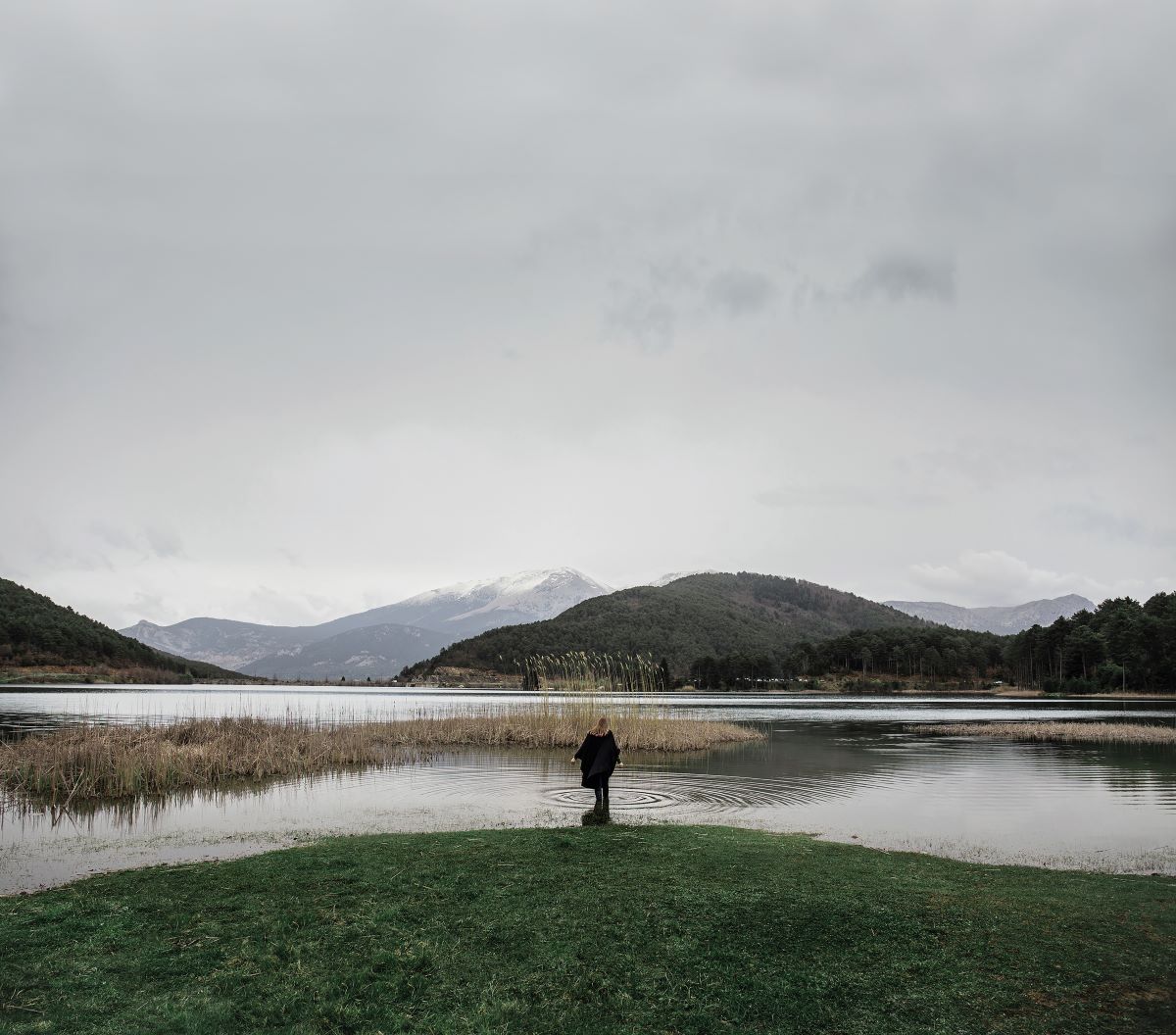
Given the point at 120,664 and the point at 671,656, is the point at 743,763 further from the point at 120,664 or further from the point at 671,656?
the point at 671,656

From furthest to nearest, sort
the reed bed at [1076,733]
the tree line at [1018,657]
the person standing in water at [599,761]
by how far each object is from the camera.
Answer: the tree line at [1018,657] → the reed bed at [1076,733] → the person standing in water at [599,761]

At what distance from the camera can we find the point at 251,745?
2741cm

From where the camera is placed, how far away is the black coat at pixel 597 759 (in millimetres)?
18375

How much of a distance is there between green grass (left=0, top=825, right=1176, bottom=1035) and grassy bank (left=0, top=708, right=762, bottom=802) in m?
11.5

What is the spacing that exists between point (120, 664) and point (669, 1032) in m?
161

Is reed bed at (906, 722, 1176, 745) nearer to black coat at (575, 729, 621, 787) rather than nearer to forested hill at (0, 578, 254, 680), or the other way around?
black coat at (575, 729, 621, 787)

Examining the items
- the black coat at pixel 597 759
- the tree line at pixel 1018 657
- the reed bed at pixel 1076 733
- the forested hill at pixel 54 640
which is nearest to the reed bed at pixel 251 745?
the black coat at pixel 597 759

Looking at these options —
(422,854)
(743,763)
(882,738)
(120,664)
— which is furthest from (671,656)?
(422,854)

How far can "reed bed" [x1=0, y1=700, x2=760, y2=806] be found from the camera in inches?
854

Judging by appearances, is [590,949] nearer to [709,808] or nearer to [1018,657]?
[709,808]

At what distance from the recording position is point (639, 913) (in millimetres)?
9578

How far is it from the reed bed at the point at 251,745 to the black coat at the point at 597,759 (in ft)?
36.2

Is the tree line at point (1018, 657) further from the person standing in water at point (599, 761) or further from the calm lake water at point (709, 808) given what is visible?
the person standing in water at point (599, 761)

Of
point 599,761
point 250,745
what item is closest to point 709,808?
point 599,761
